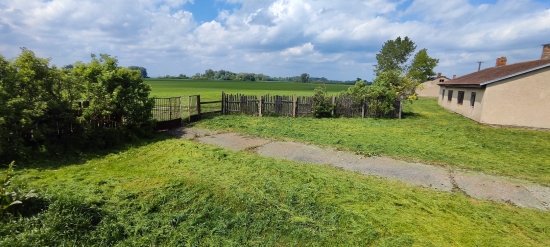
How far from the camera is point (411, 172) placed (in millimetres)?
6809

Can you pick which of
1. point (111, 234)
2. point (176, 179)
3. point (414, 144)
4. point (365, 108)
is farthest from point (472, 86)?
point (111, 234)

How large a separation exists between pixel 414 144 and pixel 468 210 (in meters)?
5.25

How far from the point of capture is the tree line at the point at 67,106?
6.54m

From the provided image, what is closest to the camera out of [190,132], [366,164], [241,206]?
[241,206]

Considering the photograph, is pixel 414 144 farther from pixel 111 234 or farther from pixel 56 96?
pixel 56 96

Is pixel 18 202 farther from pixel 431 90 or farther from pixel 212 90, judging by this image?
pixel 431 90

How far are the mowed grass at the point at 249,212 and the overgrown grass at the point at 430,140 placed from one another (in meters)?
2.84

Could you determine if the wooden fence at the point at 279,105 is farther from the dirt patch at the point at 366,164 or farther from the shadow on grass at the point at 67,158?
the shadow on grass at the point at 67,158

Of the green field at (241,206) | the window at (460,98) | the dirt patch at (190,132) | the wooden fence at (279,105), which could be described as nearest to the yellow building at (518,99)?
the window at (460,98)

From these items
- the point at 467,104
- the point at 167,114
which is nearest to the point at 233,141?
the point at 167,114

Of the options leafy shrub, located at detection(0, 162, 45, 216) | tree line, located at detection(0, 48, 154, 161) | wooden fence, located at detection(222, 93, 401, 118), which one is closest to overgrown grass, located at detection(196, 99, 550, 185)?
wooden fence, located at detection(222, 93, 401, 118)

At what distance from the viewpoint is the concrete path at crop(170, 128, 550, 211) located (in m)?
5.61

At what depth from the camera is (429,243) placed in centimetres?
371

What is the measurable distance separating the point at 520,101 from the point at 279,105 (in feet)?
43.8
